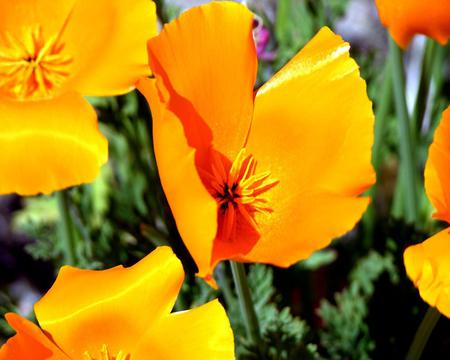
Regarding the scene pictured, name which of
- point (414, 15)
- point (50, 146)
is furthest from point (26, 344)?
point (414, 15)

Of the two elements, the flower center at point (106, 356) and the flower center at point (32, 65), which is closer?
the flower center at point (106, 356)

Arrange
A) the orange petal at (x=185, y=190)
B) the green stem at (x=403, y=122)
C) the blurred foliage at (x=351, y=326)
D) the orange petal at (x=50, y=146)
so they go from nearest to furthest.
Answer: the orange petal at (x=185, y=190) → the orange petal at (x=50, y=146) → the green stem at (x=403, y=122) → the blurred foliage at (x=351, y=326)

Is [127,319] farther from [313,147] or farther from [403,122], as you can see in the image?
[403,122]

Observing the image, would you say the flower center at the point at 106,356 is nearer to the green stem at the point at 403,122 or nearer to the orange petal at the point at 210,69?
the orange petal at the point at 210,69

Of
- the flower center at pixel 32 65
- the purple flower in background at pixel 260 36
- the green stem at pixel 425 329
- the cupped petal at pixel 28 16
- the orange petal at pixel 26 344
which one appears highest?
the cupped petal at pixel 28 16

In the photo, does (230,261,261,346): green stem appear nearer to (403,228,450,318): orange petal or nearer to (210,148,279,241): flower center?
(210,148,279,241): flower center

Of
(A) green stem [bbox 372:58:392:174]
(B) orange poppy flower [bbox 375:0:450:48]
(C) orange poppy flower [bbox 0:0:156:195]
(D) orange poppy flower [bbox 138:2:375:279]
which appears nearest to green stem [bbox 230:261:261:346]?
(D) orange poppy flower [bbox 138:2:375:279]

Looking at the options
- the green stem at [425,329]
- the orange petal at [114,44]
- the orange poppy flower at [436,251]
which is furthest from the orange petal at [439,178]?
the orange petal at [114,44]
